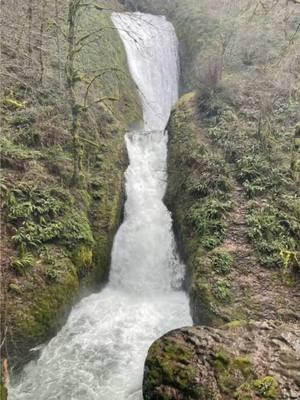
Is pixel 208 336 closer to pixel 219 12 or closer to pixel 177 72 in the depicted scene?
pixel 177 72

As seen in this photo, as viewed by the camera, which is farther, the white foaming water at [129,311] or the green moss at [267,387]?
the white foaming water at [129,311]

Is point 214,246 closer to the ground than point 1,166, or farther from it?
closer to the ground

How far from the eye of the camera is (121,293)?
1191cm

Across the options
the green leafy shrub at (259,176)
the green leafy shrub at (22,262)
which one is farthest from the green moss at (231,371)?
the green leafy shrub at (259,176)

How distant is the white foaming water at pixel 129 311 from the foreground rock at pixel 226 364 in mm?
1288

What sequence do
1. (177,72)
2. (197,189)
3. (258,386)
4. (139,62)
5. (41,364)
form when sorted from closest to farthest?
(258,386) < (41,364) < (197,189) < (139,62) < (177,72)

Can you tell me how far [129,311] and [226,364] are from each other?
4.24m

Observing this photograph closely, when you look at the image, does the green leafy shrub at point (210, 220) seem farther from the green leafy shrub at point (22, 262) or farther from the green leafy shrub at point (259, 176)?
the green leafy shrub at point (22, 262)

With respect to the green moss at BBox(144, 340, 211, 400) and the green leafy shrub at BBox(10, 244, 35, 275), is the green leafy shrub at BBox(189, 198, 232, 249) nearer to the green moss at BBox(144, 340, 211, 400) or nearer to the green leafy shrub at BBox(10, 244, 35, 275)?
the green moss at BBox(144, 340, 211, 400)

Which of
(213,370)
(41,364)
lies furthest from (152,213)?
(213,370)

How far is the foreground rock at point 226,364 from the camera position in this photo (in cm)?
667

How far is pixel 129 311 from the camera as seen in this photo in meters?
10.9

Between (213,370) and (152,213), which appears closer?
(213,370)

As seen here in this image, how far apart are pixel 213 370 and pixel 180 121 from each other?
12697 mm
